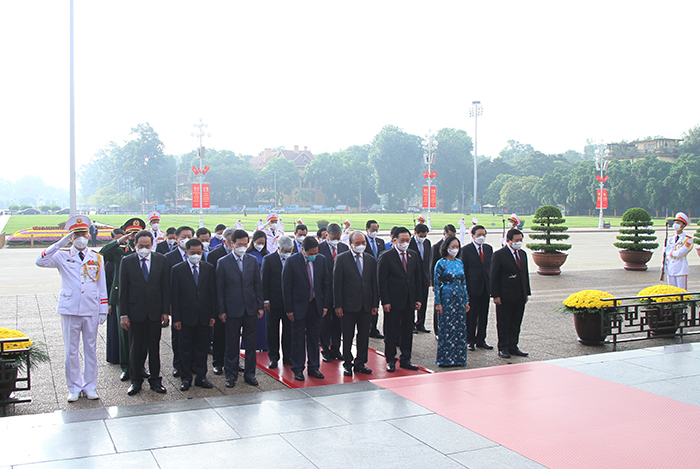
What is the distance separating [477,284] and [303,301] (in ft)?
9.88

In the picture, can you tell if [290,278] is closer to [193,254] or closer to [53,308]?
[193,254]

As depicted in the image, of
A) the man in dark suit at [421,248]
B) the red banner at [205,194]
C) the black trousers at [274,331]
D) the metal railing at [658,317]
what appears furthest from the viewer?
the red banner at [205,194]

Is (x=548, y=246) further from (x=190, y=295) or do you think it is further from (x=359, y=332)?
A: (x=190, y=295)

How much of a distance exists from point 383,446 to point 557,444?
5.05 feet

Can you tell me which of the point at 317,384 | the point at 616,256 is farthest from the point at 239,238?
the point at 616,256

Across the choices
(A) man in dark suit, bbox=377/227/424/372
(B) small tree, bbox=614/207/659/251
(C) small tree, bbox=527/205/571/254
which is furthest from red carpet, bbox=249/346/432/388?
(B) small tree, bbox=614/207/659/251

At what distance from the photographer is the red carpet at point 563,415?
475 centimetres

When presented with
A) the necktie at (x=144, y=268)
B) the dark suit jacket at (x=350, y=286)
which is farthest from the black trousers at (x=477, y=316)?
the necktie at (x=144, y=268)

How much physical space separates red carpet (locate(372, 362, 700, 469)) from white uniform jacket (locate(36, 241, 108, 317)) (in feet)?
11.4

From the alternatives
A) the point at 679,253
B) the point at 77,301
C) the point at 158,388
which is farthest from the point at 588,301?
the point at 77,301

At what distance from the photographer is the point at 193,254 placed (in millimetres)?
6805

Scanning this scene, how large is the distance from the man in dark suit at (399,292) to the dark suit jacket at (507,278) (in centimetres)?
136

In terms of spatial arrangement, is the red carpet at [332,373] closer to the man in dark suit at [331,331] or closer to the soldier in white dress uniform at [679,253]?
the man in dark suit at [331,331]

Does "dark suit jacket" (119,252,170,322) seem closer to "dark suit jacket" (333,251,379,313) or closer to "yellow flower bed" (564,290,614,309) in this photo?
"dark suit jacket" (333,251,379,313)
